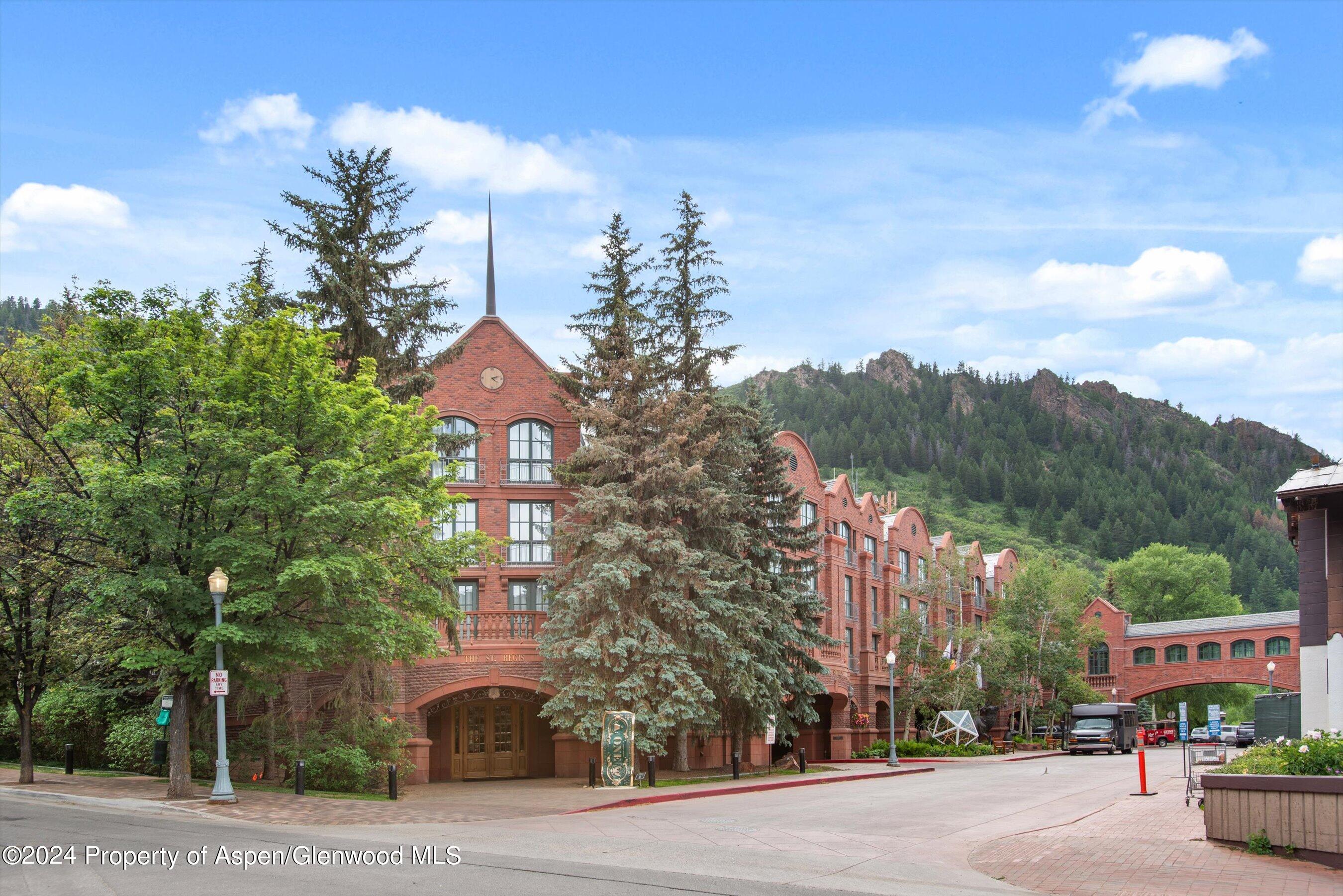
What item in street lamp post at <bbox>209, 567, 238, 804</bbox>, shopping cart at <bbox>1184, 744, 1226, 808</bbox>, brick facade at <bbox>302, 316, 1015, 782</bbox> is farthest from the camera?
brick facade at <bbox>302, 316, 1015, 782</bbox>

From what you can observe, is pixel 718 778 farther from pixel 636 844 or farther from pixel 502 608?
pixel 636 844

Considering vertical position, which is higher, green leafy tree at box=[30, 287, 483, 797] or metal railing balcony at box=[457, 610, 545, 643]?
green leafy tree at box=[30, 287, 483, 797]

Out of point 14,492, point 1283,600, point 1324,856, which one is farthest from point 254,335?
point 1283,600

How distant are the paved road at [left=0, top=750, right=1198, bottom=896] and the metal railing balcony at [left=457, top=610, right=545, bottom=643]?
8957 millimetres

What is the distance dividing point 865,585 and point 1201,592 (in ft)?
198

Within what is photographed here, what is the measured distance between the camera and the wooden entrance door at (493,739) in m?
34.4

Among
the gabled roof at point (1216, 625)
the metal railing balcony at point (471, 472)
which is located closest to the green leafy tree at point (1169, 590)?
the gabled roof at point (1216, 625)

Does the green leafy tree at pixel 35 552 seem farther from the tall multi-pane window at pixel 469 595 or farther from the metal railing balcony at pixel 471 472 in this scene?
the tall multi-pane window at pixel 469 595

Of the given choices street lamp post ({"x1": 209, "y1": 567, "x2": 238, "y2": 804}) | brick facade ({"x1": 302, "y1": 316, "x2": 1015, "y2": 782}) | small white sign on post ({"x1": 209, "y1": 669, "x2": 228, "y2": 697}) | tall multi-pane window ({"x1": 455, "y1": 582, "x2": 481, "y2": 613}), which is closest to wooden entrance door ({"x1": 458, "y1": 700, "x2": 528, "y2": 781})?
brick facade ({"x1": 302, "y1": 316, "x2": 1015, "y2": 782})

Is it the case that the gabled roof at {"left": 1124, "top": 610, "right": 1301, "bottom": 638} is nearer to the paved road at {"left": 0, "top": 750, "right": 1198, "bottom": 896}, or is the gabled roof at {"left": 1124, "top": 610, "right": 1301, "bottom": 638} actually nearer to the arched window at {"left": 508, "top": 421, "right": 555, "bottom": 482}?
the paved road at {"left": 0, "top": 750, "right": 1198, "bottom": 896}

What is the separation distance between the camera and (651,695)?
2906 centimetres

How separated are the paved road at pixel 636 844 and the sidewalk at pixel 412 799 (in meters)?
0.63

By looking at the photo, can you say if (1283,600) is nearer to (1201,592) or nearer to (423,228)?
(1201,592)

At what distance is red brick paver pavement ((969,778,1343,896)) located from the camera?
12125 millimetres
